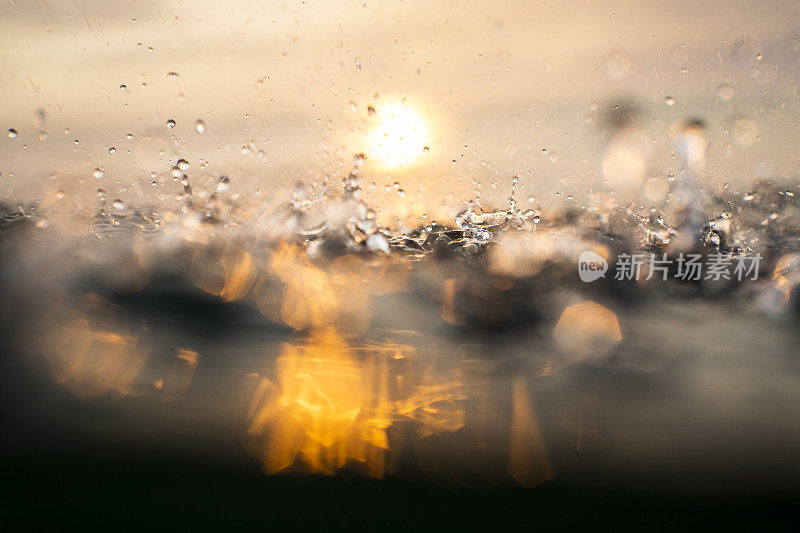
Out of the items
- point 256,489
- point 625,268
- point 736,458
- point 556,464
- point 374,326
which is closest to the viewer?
point 256,489

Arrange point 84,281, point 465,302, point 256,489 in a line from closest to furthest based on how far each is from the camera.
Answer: point 256,489 → point 84,281 → point 465,302

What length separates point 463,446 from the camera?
5.65 ft

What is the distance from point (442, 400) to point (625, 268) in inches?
112

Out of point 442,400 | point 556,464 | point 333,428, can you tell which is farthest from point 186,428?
point 556,464

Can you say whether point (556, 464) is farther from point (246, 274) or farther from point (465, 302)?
point (246, 274)

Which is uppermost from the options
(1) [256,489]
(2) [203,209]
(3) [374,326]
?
(2) [203,209]

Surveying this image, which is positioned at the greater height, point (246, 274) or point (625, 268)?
point (625, 268)

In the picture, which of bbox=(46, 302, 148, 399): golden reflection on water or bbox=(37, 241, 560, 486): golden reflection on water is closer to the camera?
bbox=(37, 241, 560, 486): golden reflection on water

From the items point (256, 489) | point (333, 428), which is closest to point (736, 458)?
point (333, 428)

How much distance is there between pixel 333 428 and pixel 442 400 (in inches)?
16.8

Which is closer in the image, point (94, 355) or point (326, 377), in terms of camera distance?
point (326, 377)

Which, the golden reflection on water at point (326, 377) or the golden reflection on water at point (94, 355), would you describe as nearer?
the golden reflection on water at point (326, 377)

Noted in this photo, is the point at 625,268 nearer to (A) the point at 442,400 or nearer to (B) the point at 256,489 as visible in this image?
(A) the point at 442,400

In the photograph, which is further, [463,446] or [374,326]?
[374,326]
